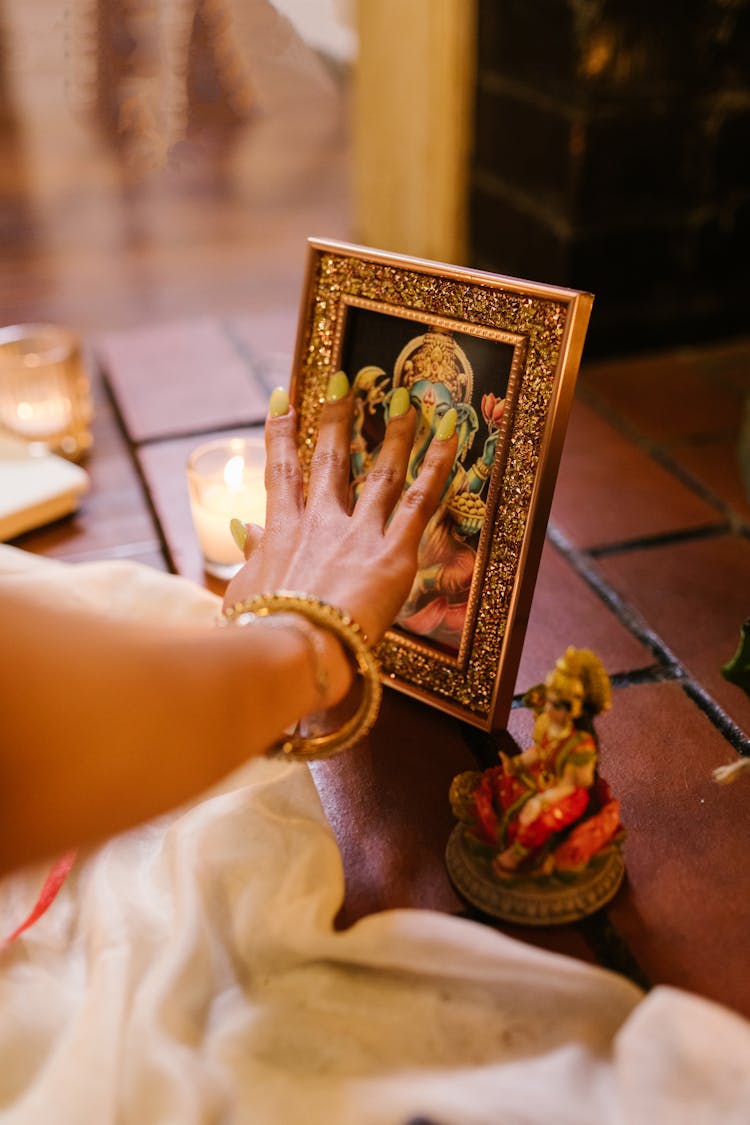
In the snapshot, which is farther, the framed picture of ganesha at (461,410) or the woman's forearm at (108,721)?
the framed picture of ganesha at (461,410)

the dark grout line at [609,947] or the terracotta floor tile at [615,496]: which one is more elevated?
the terracotta floor tile at [615,496]

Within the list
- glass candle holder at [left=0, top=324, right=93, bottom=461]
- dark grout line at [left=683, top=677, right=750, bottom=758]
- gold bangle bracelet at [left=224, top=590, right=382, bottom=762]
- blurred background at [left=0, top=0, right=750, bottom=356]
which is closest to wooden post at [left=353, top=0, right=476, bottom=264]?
blurred background at [left=0, top=0, right=750, bottom=356]

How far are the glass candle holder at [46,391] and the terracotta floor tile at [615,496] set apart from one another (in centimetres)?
57

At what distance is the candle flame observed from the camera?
916mm

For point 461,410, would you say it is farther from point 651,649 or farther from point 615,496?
point 615,496

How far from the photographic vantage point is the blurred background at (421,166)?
4.52 feet

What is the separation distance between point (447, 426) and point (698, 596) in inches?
14.4

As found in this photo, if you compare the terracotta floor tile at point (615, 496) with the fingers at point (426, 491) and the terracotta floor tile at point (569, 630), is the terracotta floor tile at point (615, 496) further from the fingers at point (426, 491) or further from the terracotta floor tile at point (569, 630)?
the fingers at point (426, 491)

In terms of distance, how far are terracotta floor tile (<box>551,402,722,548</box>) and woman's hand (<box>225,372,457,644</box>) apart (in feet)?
1.22

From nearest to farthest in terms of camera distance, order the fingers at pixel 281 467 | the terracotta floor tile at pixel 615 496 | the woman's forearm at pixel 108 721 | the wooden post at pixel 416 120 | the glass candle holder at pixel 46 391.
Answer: the woman's forearm at pixel 108 721 → the fingers at pixel 281 467 → the terracotta floor tile at pixel 615 496 → the glass candle holder at pixel 46 391 → the wooden post at pixel 416 120

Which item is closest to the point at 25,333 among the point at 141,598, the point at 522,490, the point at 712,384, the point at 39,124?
the point at 141,598

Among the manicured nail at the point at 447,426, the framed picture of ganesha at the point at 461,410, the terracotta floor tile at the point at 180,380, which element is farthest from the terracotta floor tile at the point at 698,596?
the terracotta floor tile at the point at 180,380

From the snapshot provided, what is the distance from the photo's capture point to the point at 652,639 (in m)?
0.85

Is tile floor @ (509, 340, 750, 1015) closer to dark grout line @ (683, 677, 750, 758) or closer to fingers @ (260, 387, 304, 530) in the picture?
dark grout line @ (683, 677, 750, 758)
